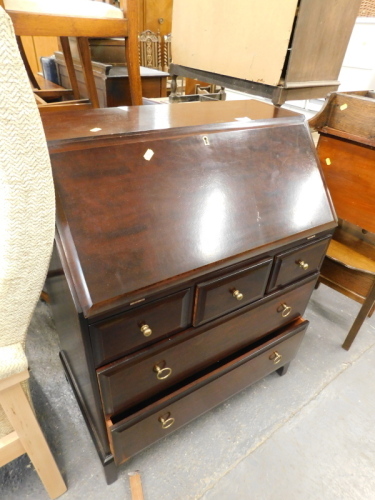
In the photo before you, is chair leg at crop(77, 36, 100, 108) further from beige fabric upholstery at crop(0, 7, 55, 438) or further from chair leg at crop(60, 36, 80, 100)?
beige fabric upholstery at crop(0, 7, 55, 438)

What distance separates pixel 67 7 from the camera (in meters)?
1.18

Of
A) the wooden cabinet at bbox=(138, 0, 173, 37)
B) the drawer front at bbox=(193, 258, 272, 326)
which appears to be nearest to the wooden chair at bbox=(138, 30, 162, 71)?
the wooden cabinet at bbox=(138, 0, 173, 37)

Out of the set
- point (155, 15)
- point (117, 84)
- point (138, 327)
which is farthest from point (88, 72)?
point (155, 15)

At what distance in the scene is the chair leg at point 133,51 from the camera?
4.12 feet

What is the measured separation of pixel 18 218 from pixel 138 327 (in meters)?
0.35

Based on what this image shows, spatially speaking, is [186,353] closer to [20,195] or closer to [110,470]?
[110,470]

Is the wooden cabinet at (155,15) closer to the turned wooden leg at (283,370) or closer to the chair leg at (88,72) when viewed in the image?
the chair leg at (88,72)

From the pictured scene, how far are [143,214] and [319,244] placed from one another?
60 centimetres

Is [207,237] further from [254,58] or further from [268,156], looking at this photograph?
[254,58]

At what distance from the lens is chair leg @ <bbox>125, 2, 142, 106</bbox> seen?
125 centimetres

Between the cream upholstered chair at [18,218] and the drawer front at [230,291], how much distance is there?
1.26ft

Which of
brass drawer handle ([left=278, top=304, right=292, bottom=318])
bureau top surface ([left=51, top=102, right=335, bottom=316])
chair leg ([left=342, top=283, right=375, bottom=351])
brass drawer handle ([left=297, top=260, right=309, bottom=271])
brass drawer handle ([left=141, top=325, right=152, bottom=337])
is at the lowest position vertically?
chair leg ([left=342, top=283, right=375, bottom=351])

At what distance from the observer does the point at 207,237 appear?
0.79 metres

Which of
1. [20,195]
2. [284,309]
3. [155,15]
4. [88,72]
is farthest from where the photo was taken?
[155,15]
